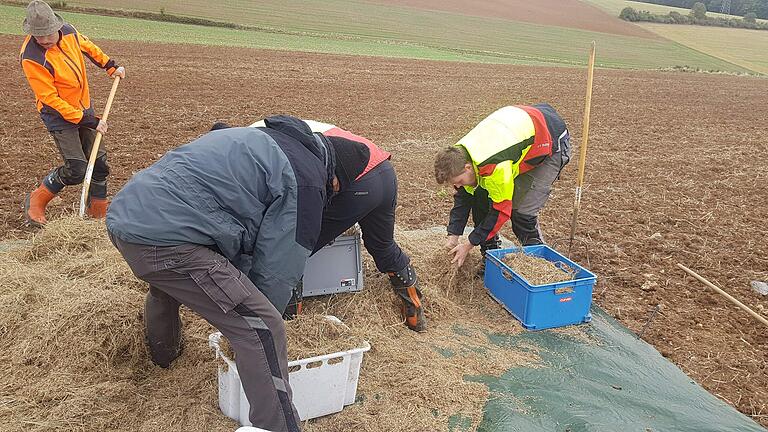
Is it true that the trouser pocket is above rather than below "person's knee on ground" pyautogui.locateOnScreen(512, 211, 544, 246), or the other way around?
above

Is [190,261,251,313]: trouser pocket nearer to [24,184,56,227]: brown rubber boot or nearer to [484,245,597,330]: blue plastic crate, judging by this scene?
[484,245,597,330]: blue plastic crate

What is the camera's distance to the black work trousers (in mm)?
3438

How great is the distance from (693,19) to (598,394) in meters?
65.9

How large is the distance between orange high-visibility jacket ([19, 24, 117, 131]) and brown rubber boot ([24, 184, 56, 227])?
0.63m

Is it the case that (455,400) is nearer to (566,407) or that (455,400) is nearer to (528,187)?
(566,407)

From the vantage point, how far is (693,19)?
59.7 meters

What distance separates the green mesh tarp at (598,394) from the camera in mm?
3459

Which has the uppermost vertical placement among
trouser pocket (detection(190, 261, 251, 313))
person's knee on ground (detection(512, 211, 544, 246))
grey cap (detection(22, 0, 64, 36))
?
grey cap (detection(22, 0, 64, 36))

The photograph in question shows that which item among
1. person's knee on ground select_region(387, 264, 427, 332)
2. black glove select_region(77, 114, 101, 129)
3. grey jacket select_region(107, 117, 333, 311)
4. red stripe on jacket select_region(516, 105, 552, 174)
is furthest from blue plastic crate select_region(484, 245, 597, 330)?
black glove select_region(77, 114, 101, 129)

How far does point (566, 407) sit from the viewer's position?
11.7 feet

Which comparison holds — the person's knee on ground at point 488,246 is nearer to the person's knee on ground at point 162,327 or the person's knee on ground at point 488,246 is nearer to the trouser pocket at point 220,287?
the person's knee on ground at point 162,327

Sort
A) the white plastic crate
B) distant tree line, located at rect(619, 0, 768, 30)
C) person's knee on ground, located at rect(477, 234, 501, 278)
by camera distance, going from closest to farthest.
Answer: the white plastic crate → person's knee on ground, located at rect(477, 234, 501, 278) → distant tree line, located at rect(619, 0, 768, 30)

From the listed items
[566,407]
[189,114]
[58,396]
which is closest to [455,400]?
[566,407]

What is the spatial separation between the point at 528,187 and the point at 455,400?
2.15 metres
